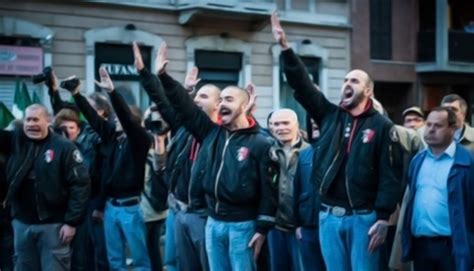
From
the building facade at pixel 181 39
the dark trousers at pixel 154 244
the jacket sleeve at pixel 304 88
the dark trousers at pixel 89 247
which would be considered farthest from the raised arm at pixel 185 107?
the building facade at pixel 181 39

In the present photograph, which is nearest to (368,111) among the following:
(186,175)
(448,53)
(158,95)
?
(186,175)

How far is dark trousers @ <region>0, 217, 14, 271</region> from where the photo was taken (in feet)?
32.1

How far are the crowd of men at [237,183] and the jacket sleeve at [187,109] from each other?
12 millimetres

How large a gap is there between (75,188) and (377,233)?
308 cm

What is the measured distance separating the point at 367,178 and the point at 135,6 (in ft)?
46.1

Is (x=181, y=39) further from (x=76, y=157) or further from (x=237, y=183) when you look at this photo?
(x=237, y=183)

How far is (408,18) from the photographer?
27.8 meters

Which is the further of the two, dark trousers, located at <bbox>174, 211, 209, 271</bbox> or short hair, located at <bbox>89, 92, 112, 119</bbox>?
short hair, located at <bbox>89, 92, 112, 119</bbox>

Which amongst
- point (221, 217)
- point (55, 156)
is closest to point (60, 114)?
point (55, 156)

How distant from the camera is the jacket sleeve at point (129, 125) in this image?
29.9 ft

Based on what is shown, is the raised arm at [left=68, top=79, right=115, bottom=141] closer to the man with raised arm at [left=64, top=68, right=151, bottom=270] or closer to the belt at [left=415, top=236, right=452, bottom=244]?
the man with raised arm at [left=64, top=68, right=151, bottom=270]

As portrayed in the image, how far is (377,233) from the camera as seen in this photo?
6797mm

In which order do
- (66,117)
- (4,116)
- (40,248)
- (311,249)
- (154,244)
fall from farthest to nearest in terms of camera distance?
(4,116), (154,244), (66,117), (40,248), (311,249)

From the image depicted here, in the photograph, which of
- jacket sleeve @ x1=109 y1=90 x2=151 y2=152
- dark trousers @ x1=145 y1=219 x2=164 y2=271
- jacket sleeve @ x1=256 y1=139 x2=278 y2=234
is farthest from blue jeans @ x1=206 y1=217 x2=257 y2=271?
dark trousers @ x1=145 y1=219 x2=164 y2=271
